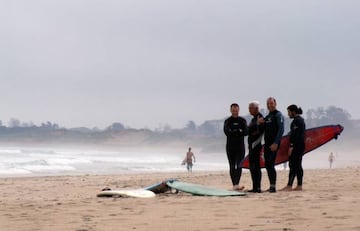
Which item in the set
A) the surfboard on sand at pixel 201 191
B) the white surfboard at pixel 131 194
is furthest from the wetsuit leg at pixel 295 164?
the white surfboard at pixel 131 194

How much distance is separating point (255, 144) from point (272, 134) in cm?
30

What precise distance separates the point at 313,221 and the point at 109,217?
2.12 metres

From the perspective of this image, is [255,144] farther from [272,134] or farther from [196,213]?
[196,213]

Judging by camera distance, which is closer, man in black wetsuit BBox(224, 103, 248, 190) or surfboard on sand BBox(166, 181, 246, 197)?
surfboard on sand BBox(166, 181, 246, 197)

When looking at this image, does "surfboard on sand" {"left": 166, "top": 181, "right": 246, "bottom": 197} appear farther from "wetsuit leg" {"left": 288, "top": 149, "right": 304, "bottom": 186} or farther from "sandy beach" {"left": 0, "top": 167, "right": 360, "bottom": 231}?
"wetsuit leg" {"left": 288, "top": 149, "right": 304, "bottom": 186}

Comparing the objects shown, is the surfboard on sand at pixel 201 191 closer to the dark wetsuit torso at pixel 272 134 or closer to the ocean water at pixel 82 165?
the dark wetsuit torso at pixel 272 134

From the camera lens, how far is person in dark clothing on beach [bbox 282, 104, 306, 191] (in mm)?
9875

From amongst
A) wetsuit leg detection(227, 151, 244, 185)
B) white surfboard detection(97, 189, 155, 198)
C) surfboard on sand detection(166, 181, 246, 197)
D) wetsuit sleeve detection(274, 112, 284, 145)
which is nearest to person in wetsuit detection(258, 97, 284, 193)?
wetsuit sleeve detection(274, 112, 284, 145)

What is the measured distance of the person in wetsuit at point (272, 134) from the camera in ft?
31.1

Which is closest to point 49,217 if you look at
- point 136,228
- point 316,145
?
point 136,228

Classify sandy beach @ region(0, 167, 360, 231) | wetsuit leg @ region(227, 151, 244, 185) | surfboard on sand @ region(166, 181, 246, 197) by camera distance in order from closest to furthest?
sandy beach @ region(0, 167, 360, 231) → surfboard on sand @ region(166, 181, 246, 197) → wetsuit leg @ region(227, 151, 244, 185)

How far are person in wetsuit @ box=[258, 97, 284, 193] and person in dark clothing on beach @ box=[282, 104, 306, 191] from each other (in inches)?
16.5

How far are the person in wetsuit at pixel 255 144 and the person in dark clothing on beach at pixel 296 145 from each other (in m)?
0.49

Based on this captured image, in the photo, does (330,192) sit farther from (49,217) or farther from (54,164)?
(54,164)
